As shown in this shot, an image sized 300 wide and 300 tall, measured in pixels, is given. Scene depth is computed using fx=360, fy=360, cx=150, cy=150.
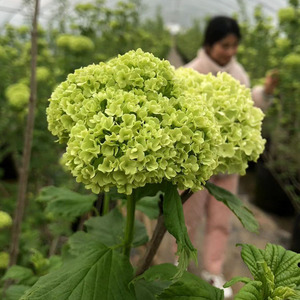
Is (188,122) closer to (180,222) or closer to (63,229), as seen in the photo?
(180,222)

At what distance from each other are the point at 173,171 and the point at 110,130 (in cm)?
13

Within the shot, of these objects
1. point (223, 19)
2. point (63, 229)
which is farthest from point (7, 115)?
point (223, 19)

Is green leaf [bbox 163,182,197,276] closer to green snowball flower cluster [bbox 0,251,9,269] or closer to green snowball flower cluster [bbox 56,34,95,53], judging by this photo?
green snowball flower cluster [bbox 0,251,9,269]

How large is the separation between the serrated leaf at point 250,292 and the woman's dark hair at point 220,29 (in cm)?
159

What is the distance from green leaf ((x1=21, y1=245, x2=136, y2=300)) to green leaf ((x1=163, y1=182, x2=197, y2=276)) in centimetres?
15

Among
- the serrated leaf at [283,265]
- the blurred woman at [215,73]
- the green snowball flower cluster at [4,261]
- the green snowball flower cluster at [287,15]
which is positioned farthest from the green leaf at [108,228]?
the green snowball flower cluster at [287,15]

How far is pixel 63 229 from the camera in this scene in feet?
Answer: 5.71

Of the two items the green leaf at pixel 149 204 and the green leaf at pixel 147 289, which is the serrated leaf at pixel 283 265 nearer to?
the green leaf at pixel 147 289

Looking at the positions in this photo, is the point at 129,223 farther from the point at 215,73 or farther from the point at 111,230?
the point at 215,73

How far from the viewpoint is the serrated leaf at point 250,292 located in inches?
21.9

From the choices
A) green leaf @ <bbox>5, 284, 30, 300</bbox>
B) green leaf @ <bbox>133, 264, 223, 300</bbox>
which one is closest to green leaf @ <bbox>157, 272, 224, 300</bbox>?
green leaf @ <bbox>133, 264, 223, 300</bbox>

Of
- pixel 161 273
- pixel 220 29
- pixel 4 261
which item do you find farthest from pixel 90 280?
pixel 220 29

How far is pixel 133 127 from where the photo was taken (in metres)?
0.65

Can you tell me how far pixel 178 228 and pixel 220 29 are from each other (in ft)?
5.03
